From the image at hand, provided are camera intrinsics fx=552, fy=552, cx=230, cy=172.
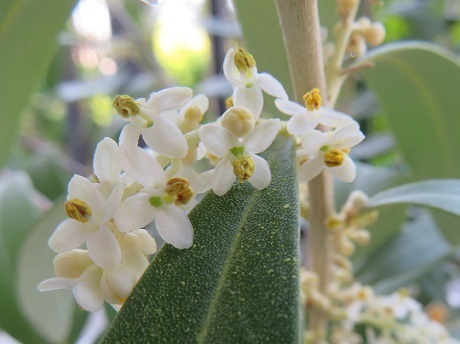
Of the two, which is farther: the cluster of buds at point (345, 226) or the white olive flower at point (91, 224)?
the cluster of buds at point (345, 226)

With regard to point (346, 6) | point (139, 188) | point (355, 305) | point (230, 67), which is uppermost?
point (346, 6)

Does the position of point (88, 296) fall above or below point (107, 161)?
below

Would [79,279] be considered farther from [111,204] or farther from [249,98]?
[249,98]

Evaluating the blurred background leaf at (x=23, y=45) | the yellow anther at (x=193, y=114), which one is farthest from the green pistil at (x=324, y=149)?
the blurred background leaf at (x=23, y=45)

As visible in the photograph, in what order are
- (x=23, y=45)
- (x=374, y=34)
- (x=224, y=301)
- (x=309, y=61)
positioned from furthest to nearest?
(x=23, y=45) < (x=374, y=34) < (x=309, y=61) < (x=224, y=301)

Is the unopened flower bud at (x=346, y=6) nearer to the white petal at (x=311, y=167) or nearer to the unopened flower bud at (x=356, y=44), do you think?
the unopened flower bud at (x=356, y=44)

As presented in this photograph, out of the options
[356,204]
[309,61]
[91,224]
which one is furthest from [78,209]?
[356,204]
